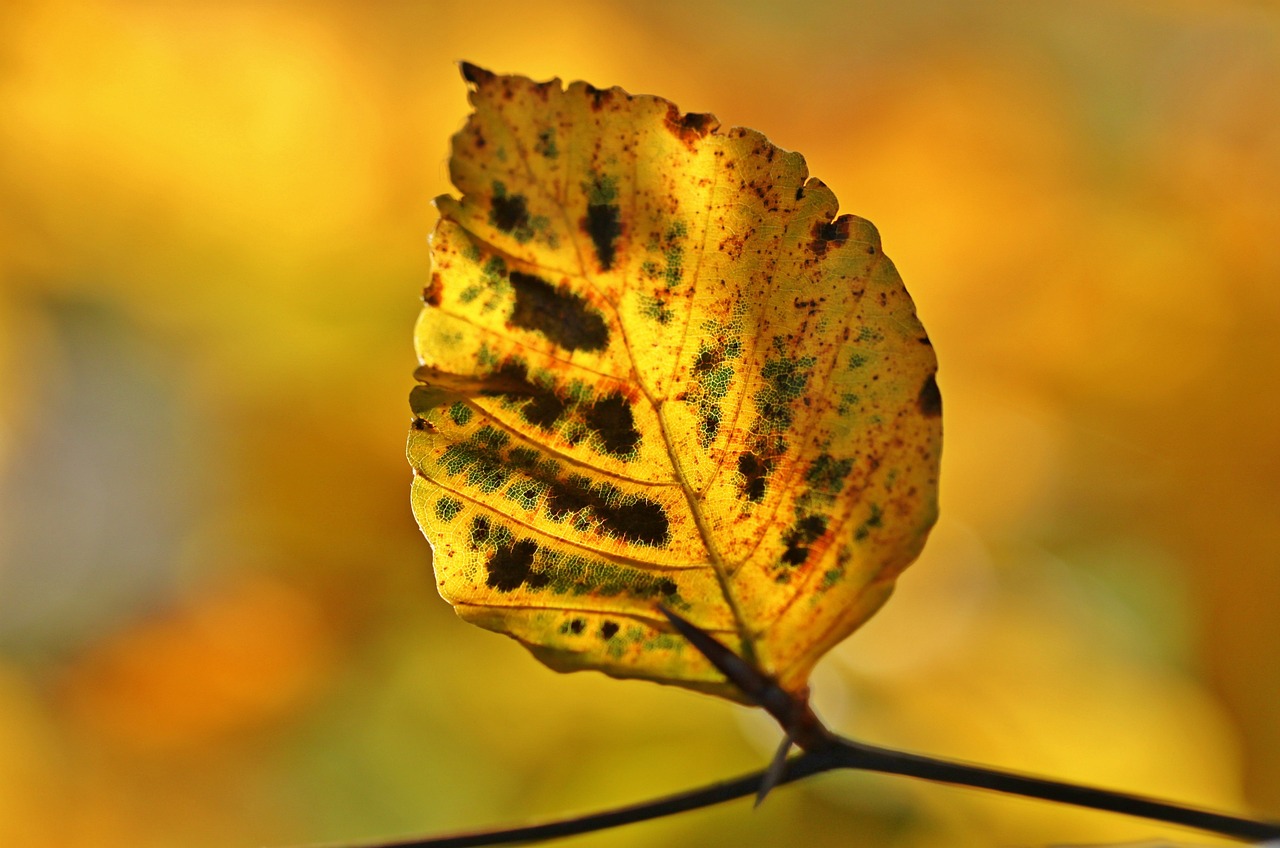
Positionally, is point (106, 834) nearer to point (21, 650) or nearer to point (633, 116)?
point (21, 650)

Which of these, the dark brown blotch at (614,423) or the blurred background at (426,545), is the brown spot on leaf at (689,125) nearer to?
the dark brown blotch at (614,423)

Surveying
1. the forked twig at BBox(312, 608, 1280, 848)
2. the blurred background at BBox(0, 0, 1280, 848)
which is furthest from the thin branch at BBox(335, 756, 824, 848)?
the blurred background at BBox(0, 0, 1280, 848)

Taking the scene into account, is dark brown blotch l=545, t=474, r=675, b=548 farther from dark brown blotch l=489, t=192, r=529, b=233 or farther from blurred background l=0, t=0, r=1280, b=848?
blurred background l=0, t=0, r=1280, b=848

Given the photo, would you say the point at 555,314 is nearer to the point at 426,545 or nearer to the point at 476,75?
the point at 476,75

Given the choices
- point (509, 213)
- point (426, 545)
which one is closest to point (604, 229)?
point (509, 213)

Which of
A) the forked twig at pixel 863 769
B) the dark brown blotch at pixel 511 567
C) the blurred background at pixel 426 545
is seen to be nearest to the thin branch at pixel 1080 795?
the forked twig at pixel 863 769

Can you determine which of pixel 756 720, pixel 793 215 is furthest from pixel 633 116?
pixel 756 720
